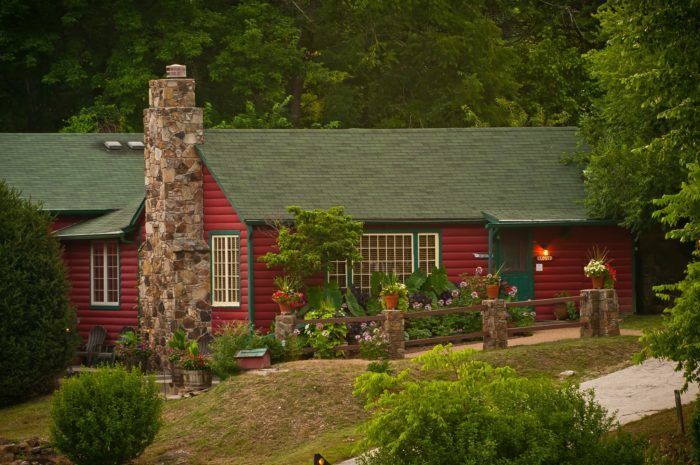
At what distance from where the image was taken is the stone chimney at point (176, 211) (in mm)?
31969

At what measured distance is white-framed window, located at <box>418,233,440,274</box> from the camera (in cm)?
3288

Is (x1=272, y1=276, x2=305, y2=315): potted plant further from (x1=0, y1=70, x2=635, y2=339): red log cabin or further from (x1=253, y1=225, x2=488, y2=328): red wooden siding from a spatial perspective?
(x1=253, y1=225, x2=488, y2=328): red wooden siding

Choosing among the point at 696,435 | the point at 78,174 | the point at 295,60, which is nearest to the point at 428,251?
the point at 78,174

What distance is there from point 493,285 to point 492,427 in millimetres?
15326

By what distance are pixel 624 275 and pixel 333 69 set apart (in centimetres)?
1801

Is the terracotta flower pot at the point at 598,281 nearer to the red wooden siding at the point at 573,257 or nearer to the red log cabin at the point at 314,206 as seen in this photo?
the red log cabin at the point at 314,206

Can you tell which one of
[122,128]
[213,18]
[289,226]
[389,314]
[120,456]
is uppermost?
[213,18]

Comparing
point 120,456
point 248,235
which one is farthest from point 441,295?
point 120,456

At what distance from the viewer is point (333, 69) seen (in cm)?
4928

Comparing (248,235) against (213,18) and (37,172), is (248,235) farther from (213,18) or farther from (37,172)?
(213,18)

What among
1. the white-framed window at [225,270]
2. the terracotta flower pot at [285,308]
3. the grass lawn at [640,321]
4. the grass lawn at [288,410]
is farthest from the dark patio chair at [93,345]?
the grass lawn at [640,321]

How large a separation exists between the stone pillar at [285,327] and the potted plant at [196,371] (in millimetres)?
1500

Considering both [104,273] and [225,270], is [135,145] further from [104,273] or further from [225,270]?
[225,270]

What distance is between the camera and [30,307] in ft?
99.2
